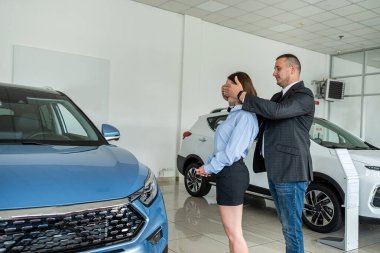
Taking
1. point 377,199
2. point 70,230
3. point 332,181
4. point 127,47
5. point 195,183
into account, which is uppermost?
point 127,47

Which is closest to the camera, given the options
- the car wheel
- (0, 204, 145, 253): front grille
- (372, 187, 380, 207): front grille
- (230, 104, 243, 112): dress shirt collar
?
(0, 204, 145, 253): front grille

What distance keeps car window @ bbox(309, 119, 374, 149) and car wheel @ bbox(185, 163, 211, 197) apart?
1.70 metres

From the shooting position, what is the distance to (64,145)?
1.91 metres

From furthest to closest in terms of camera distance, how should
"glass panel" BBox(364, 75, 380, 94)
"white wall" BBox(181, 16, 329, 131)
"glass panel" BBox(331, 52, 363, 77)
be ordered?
"glass panel" BBox(331, 52, 363, 77), "glass panel" BBox(364, 75, 380, 94), "white wall" BBox(181, 16, 329, 131)

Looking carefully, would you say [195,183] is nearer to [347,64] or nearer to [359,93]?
[359,93]

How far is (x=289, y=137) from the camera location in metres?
2.04

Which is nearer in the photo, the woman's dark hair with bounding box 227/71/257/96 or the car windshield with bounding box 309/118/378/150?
the woman's dark hair with bounding box 227/71/257/96

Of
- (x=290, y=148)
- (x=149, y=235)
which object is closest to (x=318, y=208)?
(x=290, y=148)

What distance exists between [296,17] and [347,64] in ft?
12.3

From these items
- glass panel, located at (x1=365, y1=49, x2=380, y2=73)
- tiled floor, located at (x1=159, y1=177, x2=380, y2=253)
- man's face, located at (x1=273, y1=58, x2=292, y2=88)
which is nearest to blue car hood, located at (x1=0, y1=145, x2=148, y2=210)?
man's face, located at (x1=273, y1=58, x2=292, y2=88)

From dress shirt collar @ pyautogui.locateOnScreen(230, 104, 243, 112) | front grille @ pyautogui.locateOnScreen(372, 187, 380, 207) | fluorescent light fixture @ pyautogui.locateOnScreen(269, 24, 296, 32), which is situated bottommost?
front grille @ pyautogui.locateOnScreen(372, 187, 380, 207)

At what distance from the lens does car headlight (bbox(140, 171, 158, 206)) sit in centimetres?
154

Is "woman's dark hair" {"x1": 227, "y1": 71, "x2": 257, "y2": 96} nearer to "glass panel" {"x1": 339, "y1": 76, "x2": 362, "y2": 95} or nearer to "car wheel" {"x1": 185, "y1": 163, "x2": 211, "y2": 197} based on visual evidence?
"car wheel" {"x1": 185, "y1": 163, "x2": 211, "y2": 197}

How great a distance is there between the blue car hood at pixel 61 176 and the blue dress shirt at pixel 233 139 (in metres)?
0.39
